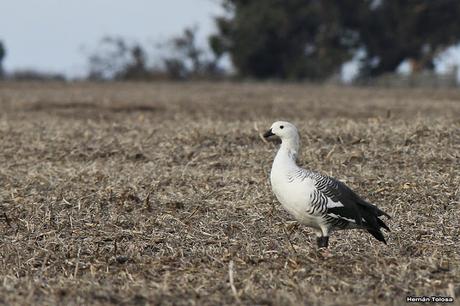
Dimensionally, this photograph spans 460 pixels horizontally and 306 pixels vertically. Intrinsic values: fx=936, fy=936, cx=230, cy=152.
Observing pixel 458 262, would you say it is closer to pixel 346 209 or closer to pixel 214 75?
pixel 346 209

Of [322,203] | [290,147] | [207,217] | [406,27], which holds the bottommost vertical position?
[207,217]

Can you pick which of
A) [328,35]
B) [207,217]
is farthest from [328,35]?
[207,217]

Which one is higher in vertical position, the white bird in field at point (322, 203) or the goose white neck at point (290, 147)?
the goose white neck at point (290, 147)

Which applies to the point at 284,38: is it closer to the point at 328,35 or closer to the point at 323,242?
the point at 328,35

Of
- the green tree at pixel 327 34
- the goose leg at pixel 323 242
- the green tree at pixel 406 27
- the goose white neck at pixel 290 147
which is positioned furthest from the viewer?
the green tree at pixel 406 27

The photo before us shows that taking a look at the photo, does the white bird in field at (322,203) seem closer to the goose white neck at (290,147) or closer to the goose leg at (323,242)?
the goose leg at (323,242)

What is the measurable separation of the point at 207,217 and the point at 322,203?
247 cm

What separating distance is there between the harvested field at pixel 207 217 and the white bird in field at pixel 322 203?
28cm

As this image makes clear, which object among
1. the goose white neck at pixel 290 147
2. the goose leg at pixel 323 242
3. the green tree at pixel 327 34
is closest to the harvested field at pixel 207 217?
the goose leg at pixel 323 242

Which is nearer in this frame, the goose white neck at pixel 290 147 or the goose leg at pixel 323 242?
the goose leg at pixel 323 242

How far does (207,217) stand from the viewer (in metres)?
10.9

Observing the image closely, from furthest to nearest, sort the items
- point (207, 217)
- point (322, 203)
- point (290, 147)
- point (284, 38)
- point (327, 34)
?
point (327, 34)
point (284, 38)
point (207, 217)
point (290, 147)
point (322, 203)

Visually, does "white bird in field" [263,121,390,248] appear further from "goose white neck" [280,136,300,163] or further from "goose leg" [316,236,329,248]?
"goose white neck" [280,136,300,163]

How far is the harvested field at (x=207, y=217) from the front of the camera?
7496 millimetres
